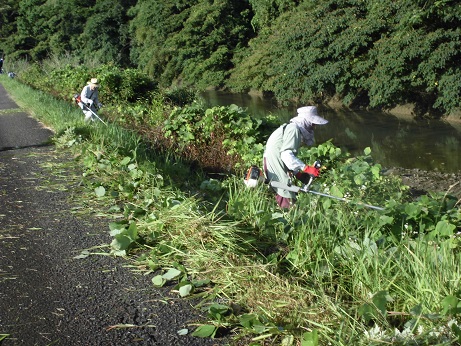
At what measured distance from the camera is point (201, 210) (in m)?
5.44

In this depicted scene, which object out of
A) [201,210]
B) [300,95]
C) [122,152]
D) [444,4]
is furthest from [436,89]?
[201,210]

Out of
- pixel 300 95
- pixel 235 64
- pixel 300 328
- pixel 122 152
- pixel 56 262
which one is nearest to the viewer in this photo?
pixel 300 328

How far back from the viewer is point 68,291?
4.17 m

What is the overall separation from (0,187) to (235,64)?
137 ft

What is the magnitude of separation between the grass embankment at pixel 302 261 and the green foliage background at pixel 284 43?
20763 mm

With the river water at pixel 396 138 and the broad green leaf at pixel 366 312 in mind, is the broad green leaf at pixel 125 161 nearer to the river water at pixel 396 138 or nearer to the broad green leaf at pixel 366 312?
the broad green leaf at pixel 366 312

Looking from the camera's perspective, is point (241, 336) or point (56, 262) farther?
point (56, 262)

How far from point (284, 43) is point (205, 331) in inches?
1220

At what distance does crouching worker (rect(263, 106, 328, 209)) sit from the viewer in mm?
6816

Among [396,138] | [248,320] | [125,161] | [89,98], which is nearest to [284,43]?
[396,138]

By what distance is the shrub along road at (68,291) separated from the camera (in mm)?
3559

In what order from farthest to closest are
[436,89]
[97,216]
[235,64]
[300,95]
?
[235,64], [300,95], [436,89], [97,216]

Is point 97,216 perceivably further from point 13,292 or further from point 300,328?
point 300,328

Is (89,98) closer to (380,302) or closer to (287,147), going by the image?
(287,147)
